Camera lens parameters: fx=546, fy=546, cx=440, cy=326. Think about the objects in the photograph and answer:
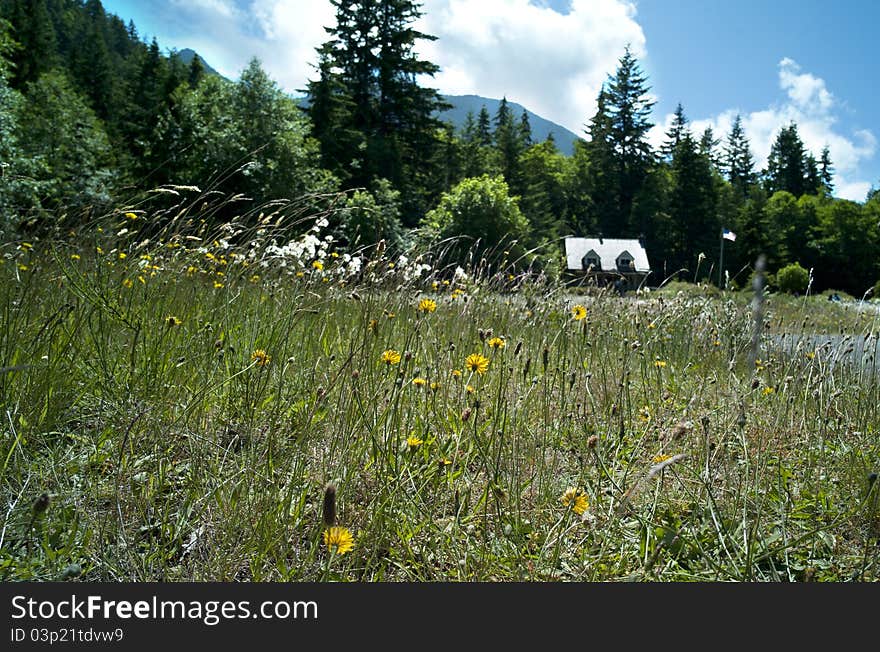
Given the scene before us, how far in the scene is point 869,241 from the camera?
41.3 m

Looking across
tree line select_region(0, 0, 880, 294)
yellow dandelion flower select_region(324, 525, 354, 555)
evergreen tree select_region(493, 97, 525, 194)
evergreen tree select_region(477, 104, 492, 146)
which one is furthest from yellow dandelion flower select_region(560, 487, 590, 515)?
evergreen tree select_region(477, 104, 492, 146)

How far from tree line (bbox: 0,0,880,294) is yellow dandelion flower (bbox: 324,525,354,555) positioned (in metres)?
10.4

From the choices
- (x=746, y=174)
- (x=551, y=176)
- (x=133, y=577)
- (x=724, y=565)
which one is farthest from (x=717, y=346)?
(x=746, y=174)

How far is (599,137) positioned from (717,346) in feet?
197

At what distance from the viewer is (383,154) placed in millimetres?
33125

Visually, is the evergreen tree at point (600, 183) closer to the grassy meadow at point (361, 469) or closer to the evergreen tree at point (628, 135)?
the evergreen tree at point (628, 135)

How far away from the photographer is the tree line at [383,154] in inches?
1038

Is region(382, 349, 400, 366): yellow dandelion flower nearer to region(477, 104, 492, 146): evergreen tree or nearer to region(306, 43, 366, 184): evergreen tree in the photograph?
region(306, 43, 366, 184): evergreen tree

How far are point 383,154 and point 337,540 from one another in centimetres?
3398

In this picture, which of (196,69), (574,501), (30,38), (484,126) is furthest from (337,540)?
(484,126)

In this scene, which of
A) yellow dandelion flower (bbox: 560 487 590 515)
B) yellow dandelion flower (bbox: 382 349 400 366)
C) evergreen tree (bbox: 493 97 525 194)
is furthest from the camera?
evergreen tree (bbox: 493 97 525 194)

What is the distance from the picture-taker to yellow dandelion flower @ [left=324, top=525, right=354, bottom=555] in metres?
1.03

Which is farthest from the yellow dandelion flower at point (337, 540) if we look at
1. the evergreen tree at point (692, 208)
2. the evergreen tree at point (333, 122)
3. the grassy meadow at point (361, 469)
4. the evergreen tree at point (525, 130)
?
the evergreen tree at point (525, 130)

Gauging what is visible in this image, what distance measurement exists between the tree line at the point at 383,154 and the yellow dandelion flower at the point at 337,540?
1043 cm
